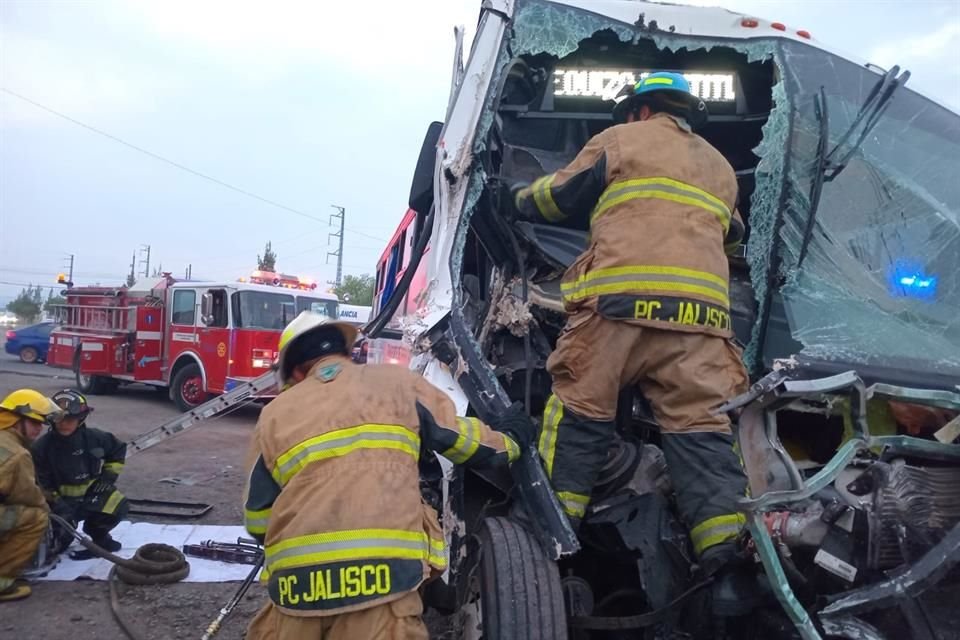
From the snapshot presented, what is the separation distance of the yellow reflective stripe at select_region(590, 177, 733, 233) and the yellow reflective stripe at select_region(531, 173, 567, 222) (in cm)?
16

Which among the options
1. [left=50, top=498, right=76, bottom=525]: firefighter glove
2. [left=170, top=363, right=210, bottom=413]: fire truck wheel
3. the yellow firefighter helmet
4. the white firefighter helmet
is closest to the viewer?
the white firefighter helmet

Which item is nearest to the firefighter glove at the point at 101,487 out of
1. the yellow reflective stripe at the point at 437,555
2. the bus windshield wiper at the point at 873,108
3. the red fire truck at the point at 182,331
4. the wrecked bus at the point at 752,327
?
the wrecked bus at the point at 752,327

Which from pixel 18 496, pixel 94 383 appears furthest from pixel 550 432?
pixel 94 383

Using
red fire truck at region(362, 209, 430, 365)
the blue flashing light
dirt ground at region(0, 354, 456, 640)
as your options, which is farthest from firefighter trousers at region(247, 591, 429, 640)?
the blue flashing light

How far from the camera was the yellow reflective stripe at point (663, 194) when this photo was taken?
93.8 inches

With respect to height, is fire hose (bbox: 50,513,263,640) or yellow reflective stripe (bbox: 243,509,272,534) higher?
yellow reflective stripe (bbox: 243,509,272,534)

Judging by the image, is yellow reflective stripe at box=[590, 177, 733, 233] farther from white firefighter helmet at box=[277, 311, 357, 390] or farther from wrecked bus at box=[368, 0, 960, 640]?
white firefighter helmet at box=[277, 311, 357, 390]

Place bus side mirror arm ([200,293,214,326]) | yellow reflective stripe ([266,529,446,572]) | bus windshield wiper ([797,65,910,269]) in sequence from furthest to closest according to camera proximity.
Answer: bus side mirror arm ([200,293,214,326]) → bus windshield wiper ([797,65,910,269]) → yellow reflective stripe ([266,529,446,572])

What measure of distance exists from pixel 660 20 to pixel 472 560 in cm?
219

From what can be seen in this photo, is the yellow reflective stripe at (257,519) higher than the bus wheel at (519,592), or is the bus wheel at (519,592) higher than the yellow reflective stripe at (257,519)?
the yellow reflective stripe at (257,519)

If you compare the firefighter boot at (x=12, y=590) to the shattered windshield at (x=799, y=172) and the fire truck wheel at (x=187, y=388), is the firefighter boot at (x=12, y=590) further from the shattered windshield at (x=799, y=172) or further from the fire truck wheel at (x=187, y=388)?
the fire truck wheel at (x=187, y=388)

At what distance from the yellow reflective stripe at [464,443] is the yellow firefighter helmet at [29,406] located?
10.3ft

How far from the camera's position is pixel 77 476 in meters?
4.77

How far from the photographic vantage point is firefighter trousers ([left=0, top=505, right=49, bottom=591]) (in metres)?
4.09
